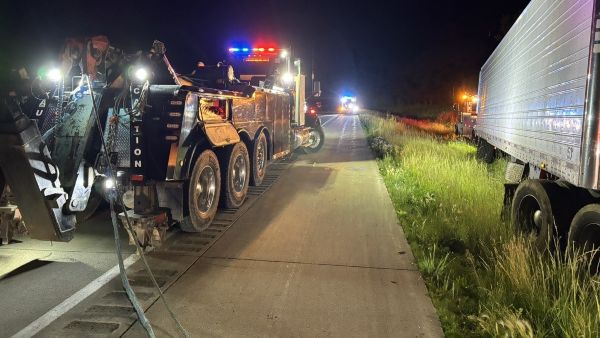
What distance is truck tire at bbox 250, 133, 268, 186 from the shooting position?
965 centimetres

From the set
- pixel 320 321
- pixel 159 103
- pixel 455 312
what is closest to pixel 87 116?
pixel 159 103

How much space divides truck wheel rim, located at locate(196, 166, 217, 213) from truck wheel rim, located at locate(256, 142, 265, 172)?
2.58 meters

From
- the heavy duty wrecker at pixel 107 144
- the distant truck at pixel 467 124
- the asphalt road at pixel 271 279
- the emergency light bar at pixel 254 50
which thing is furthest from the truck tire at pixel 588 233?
the distant truck at pixel 467 124

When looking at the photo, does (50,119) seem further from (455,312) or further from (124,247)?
(455,312)

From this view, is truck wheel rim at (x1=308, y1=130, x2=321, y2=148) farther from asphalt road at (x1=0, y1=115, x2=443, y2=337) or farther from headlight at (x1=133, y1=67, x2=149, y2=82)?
headlight at (x1=133, y1=67, x2=149, y2=82)

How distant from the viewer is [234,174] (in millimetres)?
8477

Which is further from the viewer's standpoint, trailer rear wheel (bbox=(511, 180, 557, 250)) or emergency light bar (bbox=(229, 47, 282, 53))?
emergency light bar (bbox=(229, 47, 282, 53))

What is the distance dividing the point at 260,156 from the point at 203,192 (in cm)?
336

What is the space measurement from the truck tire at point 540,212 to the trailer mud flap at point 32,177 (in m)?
4.98

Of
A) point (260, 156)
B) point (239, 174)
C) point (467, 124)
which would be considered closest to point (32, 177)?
point (239, 174)

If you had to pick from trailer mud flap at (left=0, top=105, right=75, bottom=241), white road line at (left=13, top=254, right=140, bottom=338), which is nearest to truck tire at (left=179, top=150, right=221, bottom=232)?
white road line at (left=13, top=254, right=140, bottom=338)

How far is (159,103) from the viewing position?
6.08 metres

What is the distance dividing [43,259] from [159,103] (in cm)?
224

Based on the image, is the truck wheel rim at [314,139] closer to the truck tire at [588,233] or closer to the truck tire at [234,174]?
the truck tire at [234,174]
